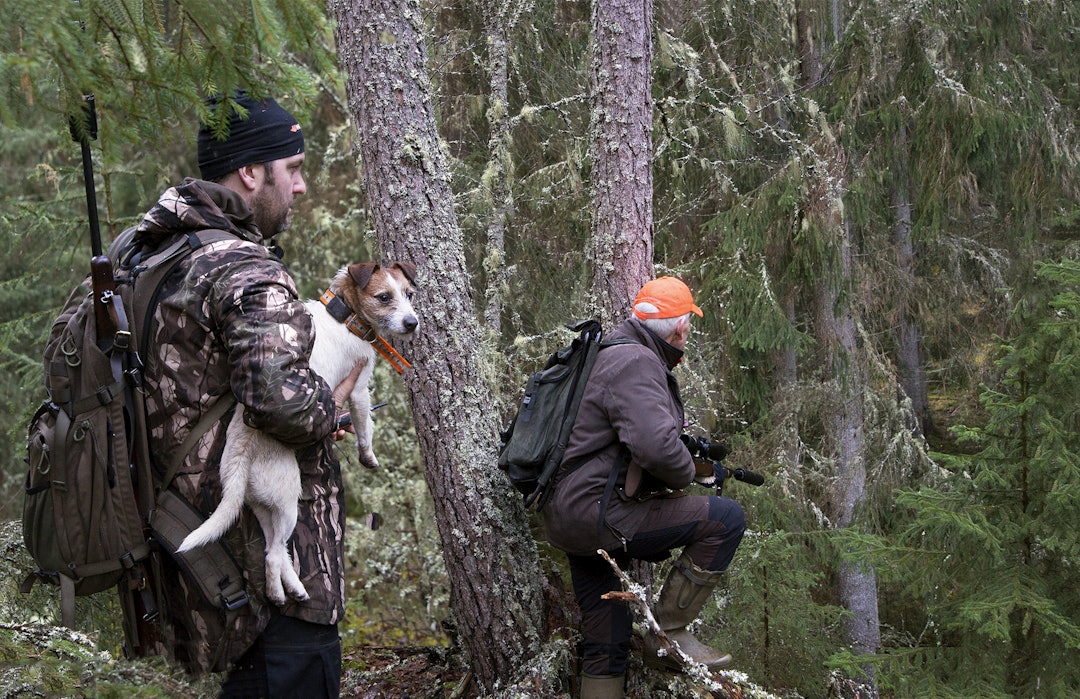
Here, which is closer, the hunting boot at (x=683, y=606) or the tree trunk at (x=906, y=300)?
the hunting boot at (x=683, y=606)

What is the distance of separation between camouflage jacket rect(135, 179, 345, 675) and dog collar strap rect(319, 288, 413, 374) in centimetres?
70

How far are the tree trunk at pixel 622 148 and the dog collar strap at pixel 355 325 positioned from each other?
5.88 feet

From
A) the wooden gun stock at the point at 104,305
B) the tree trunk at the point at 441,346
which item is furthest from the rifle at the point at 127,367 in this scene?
the tree trunk at the point at 441,346

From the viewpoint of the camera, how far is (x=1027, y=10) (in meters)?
8.41

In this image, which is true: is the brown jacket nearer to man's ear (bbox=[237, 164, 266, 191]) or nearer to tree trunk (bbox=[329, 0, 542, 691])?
tree trunk (bbox=[329, 0, 542, 691])

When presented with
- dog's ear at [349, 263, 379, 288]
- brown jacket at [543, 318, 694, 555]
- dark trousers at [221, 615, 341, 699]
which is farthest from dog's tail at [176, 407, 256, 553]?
brown jacket at [543, 318, 694, 555]

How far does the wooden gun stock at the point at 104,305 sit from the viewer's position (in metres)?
2.54

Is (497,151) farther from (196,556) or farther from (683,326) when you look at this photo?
(196,556)

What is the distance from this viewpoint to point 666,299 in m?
4.39

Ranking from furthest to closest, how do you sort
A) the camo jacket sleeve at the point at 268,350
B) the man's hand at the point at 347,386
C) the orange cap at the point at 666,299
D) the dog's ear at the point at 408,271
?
1. the orange cap at the point at 666,299
2. the dog's ear at the point at 408,271
3. the man's hand at the point at 347,386
4. the camo jacket sleeve at the point at 268,350

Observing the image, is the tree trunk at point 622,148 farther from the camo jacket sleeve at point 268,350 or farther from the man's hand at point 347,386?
the camo jacket sleeve at point 268,350

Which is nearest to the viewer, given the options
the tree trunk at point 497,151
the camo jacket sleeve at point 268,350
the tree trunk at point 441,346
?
the camo jacket sleeve at point 268,350

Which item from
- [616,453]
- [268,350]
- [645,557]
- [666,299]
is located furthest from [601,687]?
[268,350]

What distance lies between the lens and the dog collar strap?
351cm
